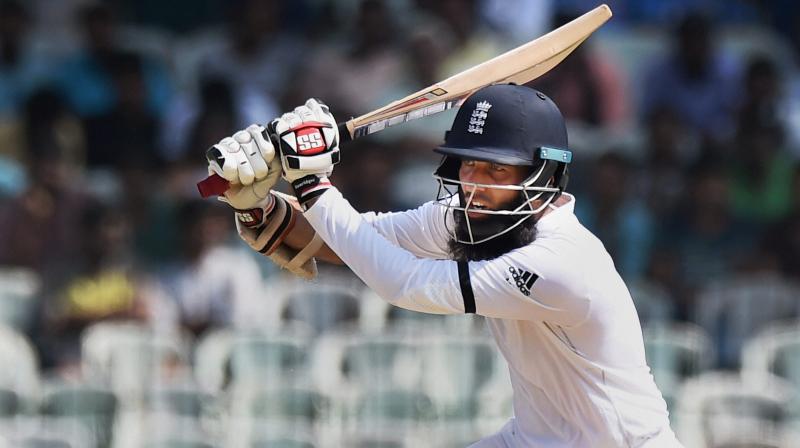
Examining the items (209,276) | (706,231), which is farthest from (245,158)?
(706,231)

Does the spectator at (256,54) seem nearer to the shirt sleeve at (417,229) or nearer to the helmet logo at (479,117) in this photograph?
the shirt sleeve at (417,229)

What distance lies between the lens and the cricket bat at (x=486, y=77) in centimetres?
365

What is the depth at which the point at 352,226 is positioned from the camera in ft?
10.9

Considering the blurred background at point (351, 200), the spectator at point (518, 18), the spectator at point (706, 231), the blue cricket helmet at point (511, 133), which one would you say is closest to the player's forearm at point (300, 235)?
the blue cricket helmet at point (511, 133)

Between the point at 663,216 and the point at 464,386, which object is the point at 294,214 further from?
the point at 663,216

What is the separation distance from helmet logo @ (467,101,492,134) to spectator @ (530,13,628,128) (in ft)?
14.1

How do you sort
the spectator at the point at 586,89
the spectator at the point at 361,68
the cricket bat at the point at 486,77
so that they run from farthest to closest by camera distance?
the spectator at the point at 361,68 < the spectator at the point at 586,89 < the cricket bat at the point at 486,77

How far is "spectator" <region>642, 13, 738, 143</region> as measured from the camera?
784 cm

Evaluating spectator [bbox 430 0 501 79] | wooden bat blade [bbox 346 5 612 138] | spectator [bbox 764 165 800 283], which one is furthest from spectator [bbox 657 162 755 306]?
wooden bat blade [bbox 346 5 612 138]

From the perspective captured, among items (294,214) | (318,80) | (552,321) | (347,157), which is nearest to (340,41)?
(318,80)

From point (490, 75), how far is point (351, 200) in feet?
12.2

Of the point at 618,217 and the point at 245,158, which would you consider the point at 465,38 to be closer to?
the point at 618,217

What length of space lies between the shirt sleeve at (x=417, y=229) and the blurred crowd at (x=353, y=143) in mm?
3116

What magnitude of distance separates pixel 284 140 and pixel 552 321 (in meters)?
0.77
